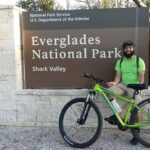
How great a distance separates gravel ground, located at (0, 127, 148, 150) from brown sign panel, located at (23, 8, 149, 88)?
0.83 metres

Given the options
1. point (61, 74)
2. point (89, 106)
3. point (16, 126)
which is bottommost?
point (16, 126)

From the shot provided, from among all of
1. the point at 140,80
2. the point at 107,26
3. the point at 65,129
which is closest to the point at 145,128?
the point at 140,80

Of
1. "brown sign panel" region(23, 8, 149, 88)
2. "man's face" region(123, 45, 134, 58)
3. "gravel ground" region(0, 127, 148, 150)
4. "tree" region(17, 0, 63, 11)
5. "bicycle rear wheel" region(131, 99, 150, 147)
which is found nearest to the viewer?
"bicycle rear wheel" region(131, 99, 150, 147)

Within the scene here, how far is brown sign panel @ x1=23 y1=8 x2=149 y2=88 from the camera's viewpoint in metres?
6.46

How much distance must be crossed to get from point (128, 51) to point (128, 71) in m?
0.33

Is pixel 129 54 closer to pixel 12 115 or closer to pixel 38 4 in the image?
pixel 12 115

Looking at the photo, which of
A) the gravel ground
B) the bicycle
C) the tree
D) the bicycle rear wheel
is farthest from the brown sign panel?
the tree

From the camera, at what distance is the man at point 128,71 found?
5953mm

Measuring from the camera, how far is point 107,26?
6516 mm

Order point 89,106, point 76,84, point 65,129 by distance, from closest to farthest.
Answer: point 89,106, point 65,129, point 76,84

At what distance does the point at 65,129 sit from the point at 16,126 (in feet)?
3.40

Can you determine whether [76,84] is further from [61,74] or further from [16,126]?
[16,126]

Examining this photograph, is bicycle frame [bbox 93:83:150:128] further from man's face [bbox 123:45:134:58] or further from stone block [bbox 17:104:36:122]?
stone block [bbox 17:104:36:122]

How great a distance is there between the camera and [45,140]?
239 inches
